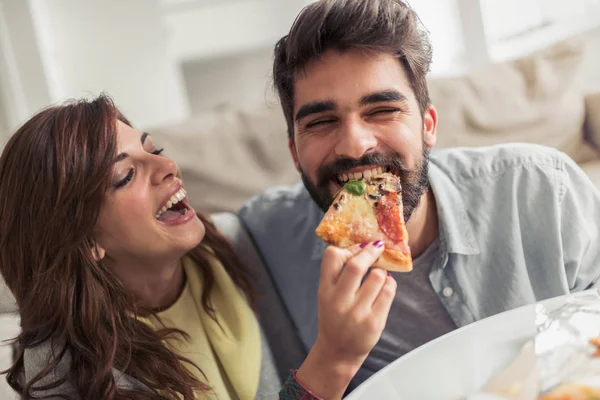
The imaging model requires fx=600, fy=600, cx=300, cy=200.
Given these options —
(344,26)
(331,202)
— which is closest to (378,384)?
(331,202)

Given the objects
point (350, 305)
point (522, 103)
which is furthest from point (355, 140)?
point (522, 103)

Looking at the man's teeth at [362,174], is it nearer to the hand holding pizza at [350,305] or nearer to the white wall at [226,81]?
the hand holding pizza at [350,305]

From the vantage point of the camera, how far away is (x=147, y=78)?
405 centimetres

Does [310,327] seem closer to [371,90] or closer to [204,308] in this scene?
[204,308]

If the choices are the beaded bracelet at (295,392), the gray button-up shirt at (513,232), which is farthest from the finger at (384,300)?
the gray button-up shirt at (513,232)

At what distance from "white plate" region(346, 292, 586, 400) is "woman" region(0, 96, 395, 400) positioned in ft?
1.18

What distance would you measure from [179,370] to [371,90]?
0.81 metres

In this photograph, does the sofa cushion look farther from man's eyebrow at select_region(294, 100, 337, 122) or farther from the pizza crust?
the pizza crust

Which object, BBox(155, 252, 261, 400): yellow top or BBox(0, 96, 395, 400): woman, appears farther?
BBox(155, 252, 261, 400): yellow top

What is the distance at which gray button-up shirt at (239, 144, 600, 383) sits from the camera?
144cm

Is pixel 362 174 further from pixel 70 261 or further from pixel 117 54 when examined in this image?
pixel 117 54

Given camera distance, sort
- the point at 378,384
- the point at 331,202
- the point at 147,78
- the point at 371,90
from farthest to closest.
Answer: the point at 147,78 < the point at 331,202 < the point at 371,90 < the point at 378,384

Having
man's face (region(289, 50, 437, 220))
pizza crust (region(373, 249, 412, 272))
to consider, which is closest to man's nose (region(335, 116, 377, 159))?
man's face (region(289, 50, 437, 220))

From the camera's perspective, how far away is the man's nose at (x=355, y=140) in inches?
51.2
